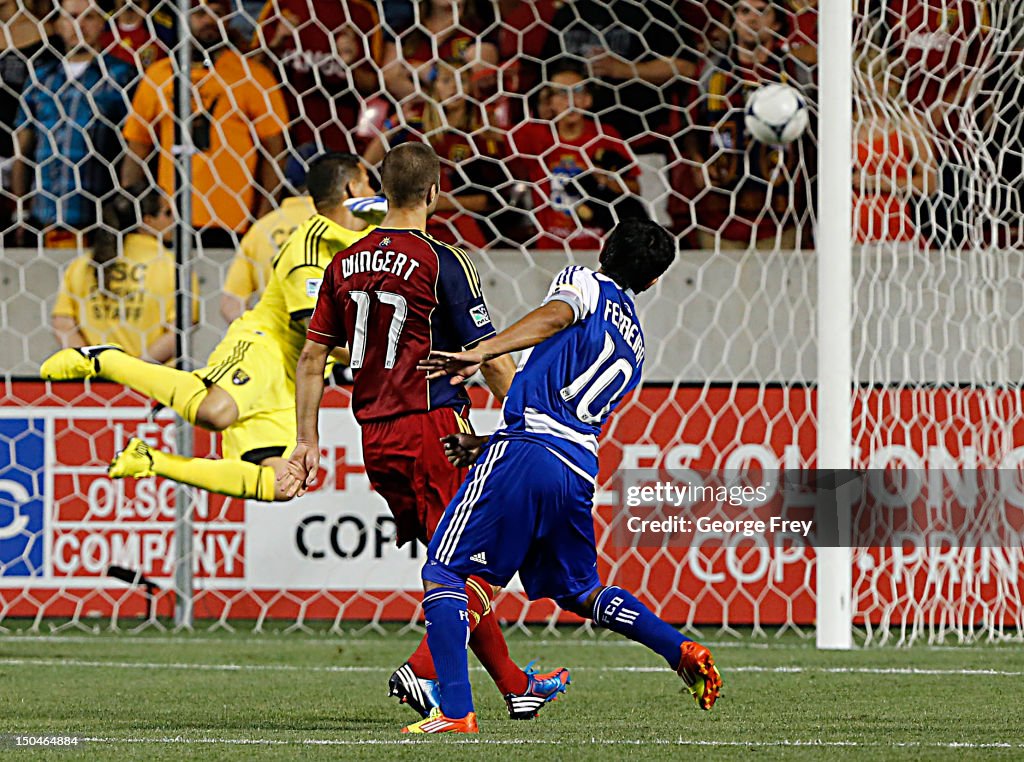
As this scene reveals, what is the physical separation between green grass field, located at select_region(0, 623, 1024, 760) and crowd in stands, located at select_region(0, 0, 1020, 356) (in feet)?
7.70

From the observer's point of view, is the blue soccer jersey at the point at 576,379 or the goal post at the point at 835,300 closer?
the blue soccer jersey at the point at 576,379

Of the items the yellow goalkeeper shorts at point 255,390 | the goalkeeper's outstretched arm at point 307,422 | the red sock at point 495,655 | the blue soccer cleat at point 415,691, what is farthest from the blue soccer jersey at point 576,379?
the yellow goalkeeper shorts at point 255,390

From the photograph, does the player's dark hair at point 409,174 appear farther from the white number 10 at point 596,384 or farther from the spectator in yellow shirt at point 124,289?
the spectator in yellow shirt at point 124,289

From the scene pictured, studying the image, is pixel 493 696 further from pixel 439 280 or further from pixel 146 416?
pixel 146 416

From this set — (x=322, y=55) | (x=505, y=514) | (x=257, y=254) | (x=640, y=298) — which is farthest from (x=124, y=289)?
(x=505, y=514)

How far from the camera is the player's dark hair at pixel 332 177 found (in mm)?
6309

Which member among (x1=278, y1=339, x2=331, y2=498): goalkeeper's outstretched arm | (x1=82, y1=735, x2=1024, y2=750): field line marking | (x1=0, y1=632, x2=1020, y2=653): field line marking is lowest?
(x1=0, y1=632, x2=1020, y2=653): field line marking

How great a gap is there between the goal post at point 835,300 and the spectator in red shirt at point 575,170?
191 centimetres

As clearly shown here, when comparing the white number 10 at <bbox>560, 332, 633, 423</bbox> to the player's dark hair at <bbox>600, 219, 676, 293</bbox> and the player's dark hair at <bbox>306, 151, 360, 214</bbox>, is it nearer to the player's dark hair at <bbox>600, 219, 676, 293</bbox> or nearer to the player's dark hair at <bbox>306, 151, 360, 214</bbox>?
the player's dark hair at <bbox>600, 219, 676, 293</bbox>

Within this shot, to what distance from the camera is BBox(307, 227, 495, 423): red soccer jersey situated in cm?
466

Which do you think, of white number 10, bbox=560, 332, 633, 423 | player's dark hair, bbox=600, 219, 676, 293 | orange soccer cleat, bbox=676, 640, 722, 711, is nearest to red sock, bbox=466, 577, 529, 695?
orange soccer cleat, bbox=676, 640, 722, 711

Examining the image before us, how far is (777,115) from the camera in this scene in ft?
26.6

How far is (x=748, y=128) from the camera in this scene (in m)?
8.28

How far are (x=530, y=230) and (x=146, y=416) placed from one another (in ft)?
8.05
